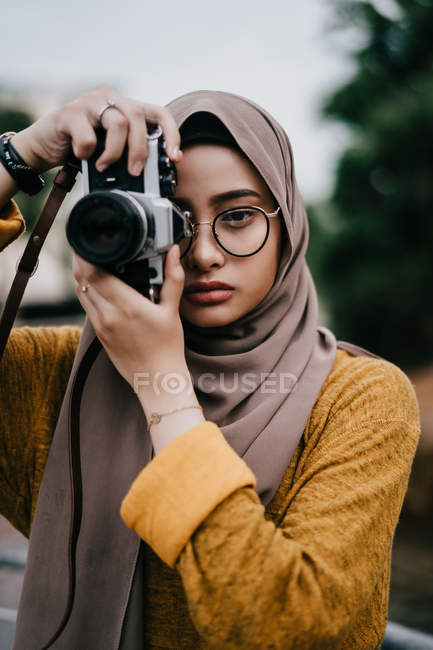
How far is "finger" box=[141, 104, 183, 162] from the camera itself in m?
1.07

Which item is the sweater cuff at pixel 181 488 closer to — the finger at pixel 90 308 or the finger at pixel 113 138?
the finger at pixel 90 308

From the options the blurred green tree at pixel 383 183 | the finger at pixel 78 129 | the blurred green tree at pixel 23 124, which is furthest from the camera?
the blurred green tree at pixel 23 124

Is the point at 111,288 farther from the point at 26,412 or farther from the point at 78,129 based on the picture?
the point at 26,412

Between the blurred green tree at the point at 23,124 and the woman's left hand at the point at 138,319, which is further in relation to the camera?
the blurred green tree at the point at 23,124

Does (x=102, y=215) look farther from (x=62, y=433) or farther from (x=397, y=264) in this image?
(x=397, y=264)

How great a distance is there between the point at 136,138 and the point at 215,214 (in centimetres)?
24

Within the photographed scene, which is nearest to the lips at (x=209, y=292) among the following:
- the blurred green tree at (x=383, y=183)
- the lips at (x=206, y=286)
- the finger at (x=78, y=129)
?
the lips at (x=206, y=286)

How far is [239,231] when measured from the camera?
4.01 ft

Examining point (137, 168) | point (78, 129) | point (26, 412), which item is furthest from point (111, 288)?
point (26, 412)

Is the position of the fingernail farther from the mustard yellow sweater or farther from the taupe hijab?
the mustard yellow sweater

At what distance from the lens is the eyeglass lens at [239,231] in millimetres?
1209

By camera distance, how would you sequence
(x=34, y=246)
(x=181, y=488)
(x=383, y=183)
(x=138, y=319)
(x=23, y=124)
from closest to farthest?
(x=181, y=488) < (x=138, y=319) < (x=34, y=246) < (x=383, y=183) < (x=23, y=124)

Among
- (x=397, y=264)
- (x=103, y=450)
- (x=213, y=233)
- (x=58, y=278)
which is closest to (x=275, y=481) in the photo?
(x=103, y=450)

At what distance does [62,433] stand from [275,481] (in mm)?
478
